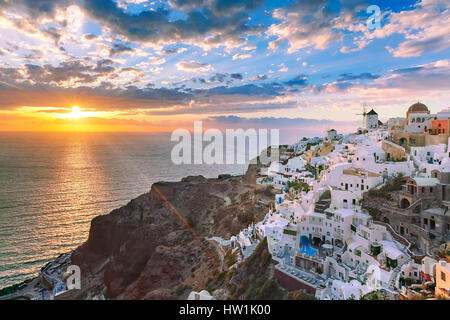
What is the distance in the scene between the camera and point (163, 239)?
42375 millimetres

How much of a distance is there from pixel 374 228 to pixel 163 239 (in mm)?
31397

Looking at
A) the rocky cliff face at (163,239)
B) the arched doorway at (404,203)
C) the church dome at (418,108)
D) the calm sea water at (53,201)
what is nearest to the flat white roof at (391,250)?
the arched doorway at (404,203)

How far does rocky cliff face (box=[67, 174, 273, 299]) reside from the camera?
3434cm

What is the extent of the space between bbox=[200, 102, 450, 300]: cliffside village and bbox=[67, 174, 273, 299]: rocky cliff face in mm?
7752

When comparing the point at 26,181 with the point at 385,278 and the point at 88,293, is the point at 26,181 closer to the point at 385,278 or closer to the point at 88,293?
the point at 88,293
